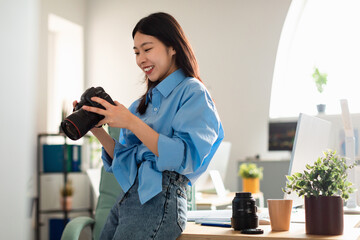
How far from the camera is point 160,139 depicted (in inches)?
47.3

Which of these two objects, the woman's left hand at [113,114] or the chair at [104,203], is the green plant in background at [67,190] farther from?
the woman's left hand at [113,114]

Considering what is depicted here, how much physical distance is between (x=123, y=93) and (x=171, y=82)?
428 cm

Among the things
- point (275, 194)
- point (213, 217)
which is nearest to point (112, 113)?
point (213, 217)

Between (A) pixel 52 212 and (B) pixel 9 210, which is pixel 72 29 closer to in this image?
(A) pixel 52 212

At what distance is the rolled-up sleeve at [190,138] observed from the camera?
1.20 m

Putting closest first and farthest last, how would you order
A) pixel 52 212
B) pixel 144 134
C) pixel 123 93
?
pixel 144 134
pixel 52 212
pixel 123 93

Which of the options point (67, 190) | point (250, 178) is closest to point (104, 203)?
point (250, 178)

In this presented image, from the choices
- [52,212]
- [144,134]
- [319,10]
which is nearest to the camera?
[144,134]

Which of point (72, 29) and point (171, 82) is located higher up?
point (72, 29)

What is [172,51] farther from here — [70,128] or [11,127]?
[11,127]

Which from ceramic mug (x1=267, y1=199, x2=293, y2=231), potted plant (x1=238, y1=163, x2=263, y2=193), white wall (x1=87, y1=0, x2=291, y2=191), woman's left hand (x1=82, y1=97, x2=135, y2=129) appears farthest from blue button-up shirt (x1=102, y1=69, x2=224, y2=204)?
white wall (x1=87, y1=0, x2=291, y2=191)

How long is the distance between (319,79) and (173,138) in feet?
12.7

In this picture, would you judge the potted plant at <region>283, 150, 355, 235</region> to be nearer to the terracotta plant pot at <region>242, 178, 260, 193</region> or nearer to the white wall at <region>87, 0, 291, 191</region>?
the terracotta plant pot at <region>242, 178, 260, 193</region>

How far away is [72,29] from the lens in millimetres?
5641
